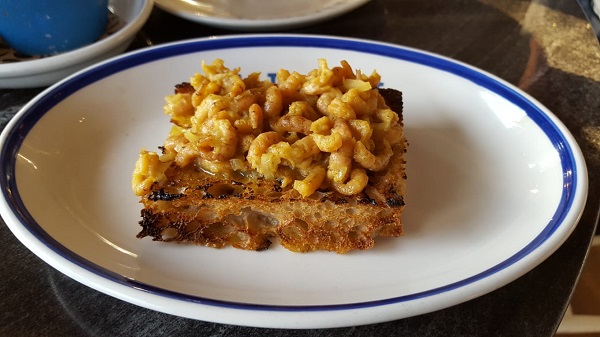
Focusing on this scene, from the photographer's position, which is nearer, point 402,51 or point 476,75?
point 476,75

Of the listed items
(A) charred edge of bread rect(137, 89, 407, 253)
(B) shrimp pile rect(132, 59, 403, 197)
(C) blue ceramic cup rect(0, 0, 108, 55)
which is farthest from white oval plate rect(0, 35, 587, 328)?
(C) blue ceramic cup rect(0, 0, 108, 55)

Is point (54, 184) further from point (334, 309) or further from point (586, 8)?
point (586, 8)

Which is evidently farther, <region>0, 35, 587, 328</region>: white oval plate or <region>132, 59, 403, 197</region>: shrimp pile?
<region>132, 59, 403, 197</region>: shrimp pile

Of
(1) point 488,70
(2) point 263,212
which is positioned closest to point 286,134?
(2) point 263,212

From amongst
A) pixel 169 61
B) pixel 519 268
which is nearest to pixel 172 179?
pixel 169 61

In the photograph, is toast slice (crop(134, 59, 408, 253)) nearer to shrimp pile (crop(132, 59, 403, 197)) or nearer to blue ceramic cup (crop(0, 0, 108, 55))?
shrimp pile (crop(132, 59, 403, 197))

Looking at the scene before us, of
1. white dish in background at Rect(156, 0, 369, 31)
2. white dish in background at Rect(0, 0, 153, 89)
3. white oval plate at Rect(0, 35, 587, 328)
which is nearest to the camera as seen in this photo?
white oval plate at Rect(0, 35, 587, 328)
